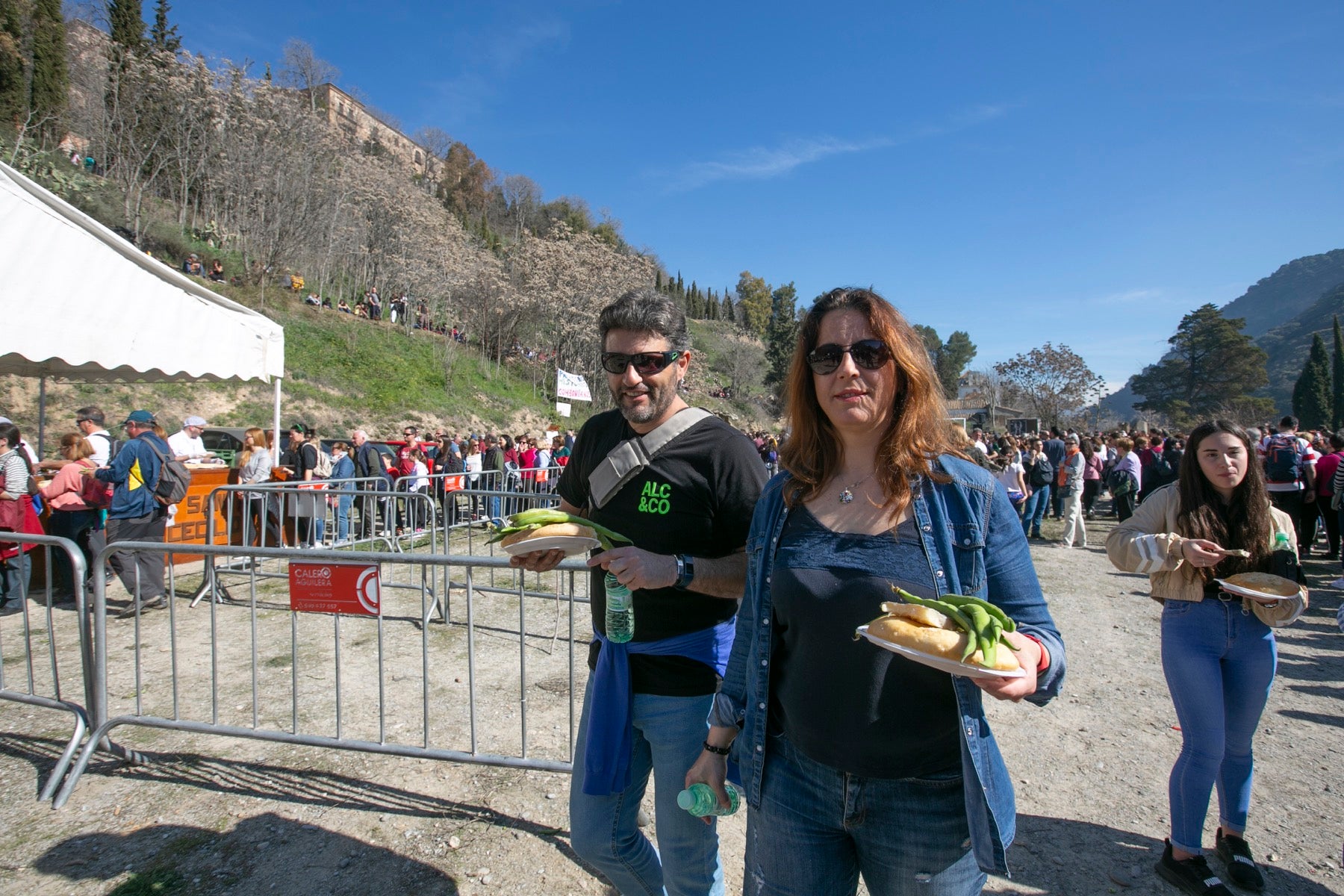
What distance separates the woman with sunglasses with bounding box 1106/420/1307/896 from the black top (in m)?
2.10

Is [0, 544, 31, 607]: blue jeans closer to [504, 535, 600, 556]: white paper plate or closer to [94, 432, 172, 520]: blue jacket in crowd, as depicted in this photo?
[94, 432, 172, 520]: blue jacket in crowd

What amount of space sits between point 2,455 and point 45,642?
2194 millimetres

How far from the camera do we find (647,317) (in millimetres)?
2285

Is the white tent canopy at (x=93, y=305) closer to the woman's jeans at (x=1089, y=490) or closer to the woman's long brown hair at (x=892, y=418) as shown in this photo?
the woman's long brown hair at (x=892, y=418)

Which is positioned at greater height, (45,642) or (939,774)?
(939,774)

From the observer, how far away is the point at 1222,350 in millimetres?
63688

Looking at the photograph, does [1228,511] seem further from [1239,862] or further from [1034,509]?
[1034,509]

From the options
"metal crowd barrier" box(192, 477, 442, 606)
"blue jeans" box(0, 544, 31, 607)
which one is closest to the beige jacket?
"metal crowd barrier" box(192, 477, 442, 606)

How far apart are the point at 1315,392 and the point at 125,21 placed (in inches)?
3398

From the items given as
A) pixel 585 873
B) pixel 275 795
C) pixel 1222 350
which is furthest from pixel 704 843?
pixel 1222 350

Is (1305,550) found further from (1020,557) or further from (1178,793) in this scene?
(1020,557)

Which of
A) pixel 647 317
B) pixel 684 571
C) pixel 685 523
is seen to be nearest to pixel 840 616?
pixel 684 571

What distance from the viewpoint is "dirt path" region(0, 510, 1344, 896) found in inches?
116

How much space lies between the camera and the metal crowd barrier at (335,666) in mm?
3576
